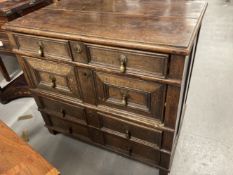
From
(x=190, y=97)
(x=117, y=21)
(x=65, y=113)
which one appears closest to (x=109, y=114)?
(x=65, y=113)

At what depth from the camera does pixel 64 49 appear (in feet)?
3.34

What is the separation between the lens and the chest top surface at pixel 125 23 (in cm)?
82

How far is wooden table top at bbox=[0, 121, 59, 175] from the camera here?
2.37 ft

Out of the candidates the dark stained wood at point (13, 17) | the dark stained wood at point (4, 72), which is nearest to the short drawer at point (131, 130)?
the dark stained wood at point (13, 17)

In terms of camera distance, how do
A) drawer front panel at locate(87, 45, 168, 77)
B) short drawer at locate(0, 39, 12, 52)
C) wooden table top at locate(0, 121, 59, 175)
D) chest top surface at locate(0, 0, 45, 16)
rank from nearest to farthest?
wooden table top at locate(0, 121, 59, 175)
drawer front panel at locate(87, 45, 168, 77)
chest top surface at locate(0, 0, 45, 16)
short drawer at locate(0, 39, 12, 52)

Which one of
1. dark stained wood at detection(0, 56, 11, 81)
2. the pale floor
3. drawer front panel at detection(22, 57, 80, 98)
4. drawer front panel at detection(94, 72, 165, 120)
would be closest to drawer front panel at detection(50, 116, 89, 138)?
the pale floor

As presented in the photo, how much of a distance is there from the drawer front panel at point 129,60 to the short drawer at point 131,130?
0.37m

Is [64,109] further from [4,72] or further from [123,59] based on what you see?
[4,72]

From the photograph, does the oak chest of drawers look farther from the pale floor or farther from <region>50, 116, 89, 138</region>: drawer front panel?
the pale floor

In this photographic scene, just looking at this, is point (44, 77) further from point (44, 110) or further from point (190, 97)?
point (190, 97)

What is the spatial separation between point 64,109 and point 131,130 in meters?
0.48

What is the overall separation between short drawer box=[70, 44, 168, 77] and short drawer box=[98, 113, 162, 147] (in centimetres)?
36

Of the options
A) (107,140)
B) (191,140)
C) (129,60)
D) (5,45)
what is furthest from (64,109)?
(191,140)

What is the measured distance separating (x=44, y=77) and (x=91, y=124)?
41cm
